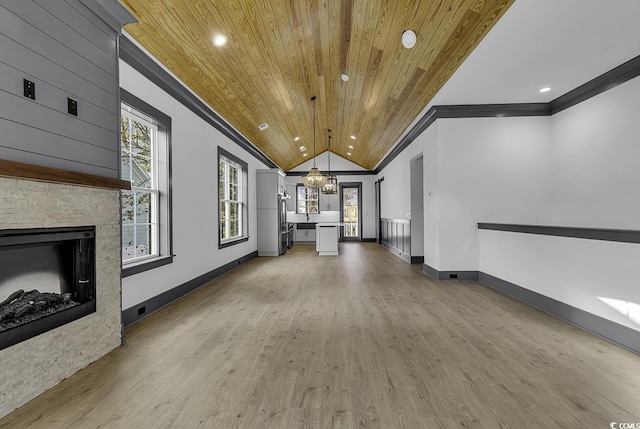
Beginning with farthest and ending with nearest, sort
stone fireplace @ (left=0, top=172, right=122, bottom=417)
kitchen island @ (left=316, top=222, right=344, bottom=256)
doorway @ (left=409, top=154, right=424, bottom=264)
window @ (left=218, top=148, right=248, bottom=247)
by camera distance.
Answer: kitchen island @ (left=316, top=222, right=344, bottom=256) < doorway @ (left=409, top=154, right=424, bottom=264) < window @ (left=218, top=148, right=248, bottom=247) < stone fireplace @ (left=0, top=172, right=122, bottom=417)

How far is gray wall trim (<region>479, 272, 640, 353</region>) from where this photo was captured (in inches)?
94.0

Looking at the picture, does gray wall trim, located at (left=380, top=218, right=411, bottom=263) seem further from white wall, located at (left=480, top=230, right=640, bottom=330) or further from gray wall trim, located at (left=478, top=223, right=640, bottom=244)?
gray wall trim, located at (left=478, top=223, right=640, bottom=244)

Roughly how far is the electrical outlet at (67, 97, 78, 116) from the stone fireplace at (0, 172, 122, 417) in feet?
1.71

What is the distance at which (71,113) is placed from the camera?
2096 mm

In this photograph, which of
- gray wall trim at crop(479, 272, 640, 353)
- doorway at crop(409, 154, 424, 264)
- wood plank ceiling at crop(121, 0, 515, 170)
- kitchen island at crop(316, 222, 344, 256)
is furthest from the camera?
kitchen island at crop(316, 222, 344, 256)

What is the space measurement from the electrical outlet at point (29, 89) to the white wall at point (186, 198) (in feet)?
3.54

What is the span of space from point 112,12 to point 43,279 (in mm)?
2081

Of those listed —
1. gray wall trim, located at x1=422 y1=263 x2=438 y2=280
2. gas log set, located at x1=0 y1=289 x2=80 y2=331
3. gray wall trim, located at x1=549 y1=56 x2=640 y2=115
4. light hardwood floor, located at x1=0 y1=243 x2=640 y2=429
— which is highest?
gray wall trim, located at x1=549 y1=56 x2=640 y2=115

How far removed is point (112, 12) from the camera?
7.75 feet

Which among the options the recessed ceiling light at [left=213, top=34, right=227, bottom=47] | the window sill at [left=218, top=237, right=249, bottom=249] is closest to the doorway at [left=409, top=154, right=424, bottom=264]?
the window sill at [left=218, top=237, right=249, bottom=249]

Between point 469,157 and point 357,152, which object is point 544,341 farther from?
point 357,152

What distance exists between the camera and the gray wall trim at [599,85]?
318cm

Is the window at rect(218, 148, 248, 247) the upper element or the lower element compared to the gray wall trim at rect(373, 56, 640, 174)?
lower

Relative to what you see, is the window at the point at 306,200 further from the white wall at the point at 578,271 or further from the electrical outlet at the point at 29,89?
the electrical outlet at the point at 29,89
